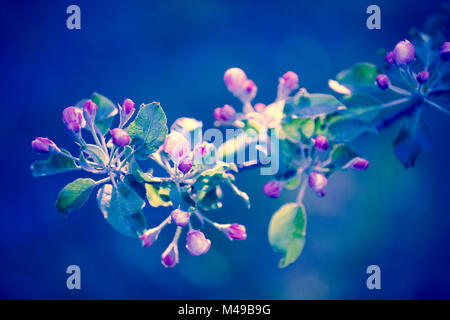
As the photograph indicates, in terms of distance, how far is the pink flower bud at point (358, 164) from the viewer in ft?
2.71

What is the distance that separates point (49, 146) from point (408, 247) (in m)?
2.30

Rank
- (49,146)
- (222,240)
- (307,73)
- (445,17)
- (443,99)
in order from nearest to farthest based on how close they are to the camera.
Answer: (49,146) → (443,99) → (445,17) → (222,240) → (307,73)

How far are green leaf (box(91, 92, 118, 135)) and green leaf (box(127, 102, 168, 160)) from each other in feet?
0.48

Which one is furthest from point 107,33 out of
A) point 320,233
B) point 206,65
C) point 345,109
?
point 345,109

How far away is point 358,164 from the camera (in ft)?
2.73

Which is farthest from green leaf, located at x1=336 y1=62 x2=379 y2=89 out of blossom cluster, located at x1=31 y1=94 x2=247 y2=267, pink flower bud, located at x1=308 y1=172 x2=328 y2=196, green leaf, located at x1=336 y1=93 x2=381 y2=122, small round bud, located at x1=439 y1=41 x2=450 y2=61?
blossom cluster, located at x1=31 y1=94 x2=247 y2=267

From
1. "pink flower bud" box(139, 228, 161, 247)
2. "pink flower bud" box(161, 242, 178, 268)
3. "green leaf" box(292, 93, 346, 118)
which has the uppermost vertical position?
"green leaf" box(292, 93, 346, 118)

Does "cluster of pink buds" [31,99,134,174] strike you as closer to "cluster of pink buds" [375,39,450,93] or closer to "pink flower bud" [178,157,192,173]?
"pink flower bud" [178,157,192,173]

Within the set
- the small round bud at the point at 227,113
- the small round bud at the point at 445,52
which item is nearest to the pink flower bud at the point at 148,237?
the small round bud at the point at 227,113

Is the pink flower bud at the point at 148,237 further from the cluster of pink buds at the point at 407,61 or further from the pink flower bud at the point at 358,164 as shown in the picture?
the cluster of pink buds at the point at 407,61

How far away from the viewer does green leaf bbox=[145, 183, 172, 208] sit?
2.52ft

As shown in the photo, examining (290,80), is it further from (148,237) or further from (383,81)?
(148,237)

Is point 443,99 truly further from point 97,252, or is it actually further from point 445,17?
point 97,252

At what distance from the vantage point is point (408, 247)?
2.38m
